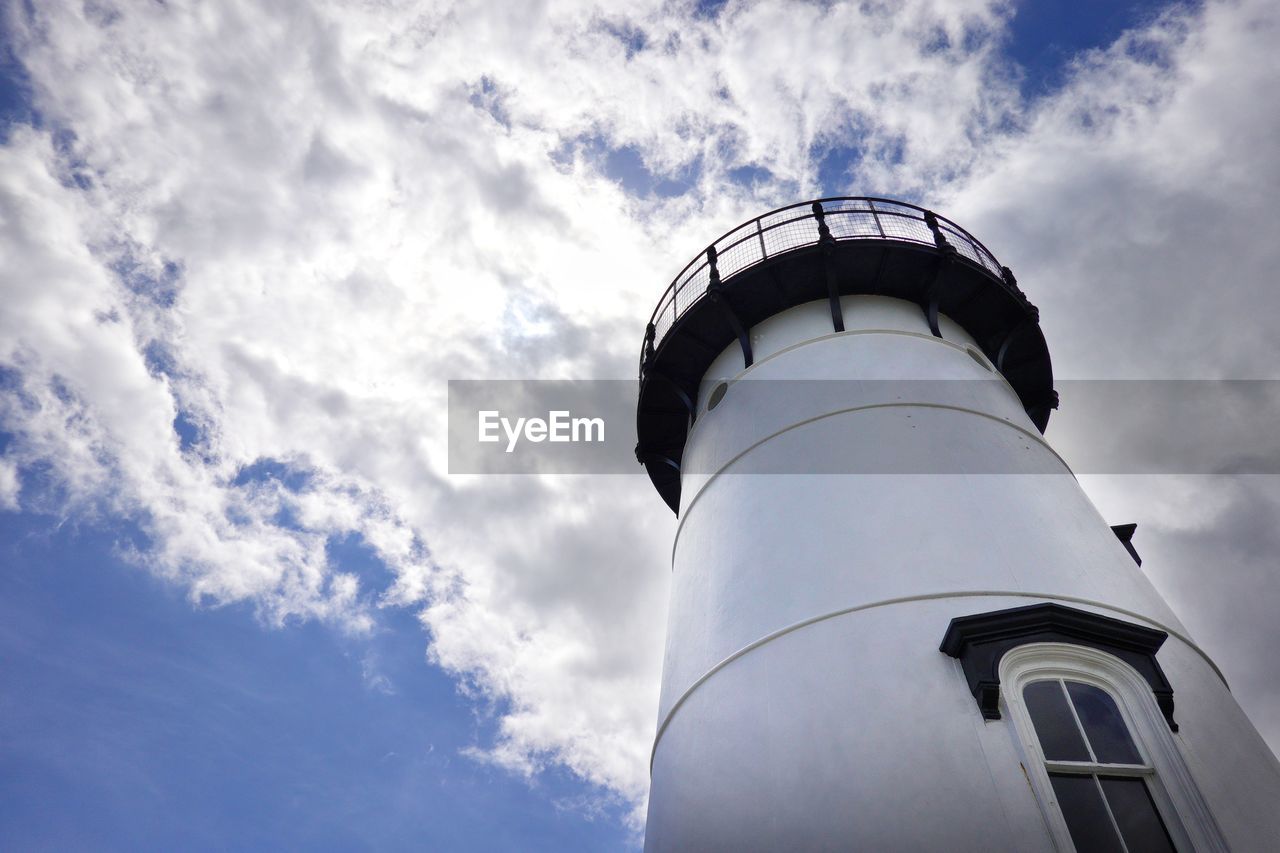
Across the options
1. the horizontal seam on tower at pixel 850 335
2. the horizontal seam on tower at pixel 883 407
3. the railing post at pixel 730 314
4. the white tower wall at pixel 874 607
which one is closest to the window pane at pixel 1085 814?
the white tower wall at pixel 874 607

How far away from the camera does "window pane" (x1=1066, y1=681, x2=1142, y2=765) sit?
6.41 m

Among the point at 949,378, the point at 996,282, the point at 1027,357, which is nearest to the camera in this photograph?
the point at 949,378

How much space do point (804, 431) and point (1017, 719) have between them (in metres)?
4.44

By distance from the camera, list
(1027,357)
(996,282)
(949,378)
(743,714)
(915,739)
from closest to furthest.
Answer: (915,739), (743,714), (949,378), (996,282), (1027,357)

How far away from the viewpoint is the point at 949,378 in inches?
413

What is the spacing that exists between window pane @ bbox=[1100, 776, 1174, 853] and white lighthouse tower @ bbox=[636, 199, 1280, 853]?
0.06 ft

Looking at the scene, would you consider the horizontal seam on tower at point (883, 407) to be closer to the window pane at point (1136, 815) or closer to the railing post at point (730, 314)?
the railing post at point (730, 314)

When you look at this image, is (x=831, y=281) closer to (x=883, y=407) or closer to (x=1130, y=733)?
(x=883, y=407)

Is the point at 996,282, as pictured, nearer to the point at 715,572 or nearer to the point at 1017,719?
the point at 715,572

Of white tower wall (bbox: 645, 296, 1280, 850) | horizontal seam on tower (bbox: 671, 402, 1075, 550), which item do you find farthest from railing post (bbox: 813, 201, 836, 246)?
horizontal seam on tower (bbox: 671, 402, 1075, 550)

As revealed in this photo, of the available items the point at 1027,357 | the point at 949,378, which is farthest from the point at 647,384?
the point at 1027,357

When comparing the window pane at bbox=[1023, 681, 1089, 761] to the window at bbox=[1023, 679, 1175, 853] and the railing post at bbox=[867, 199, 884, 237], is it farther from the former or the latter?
the railing post at bbox=[867, 199, 884, 237]

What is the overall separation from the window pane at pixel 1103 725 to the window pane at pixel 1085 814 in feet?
1.07

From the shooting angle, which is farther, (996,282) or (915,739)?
(996,282)
